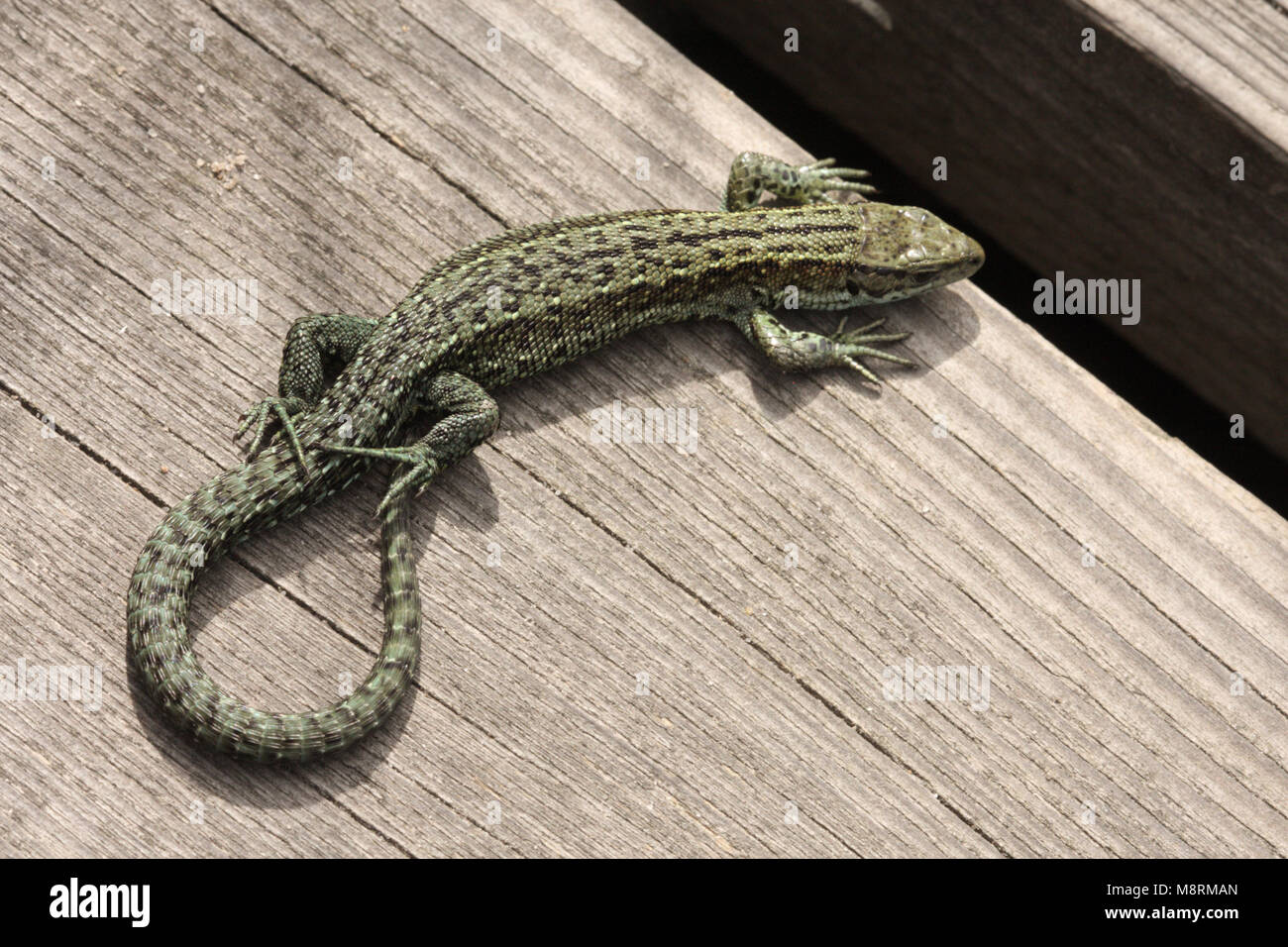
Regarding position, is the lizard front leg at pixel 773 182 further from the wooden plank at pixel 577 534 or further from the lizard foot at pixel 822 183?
the wooden plank at pixel 577 534

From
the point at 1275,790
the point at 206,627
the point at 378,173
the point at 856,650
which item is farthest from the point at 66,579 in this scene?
the point at 1275,790

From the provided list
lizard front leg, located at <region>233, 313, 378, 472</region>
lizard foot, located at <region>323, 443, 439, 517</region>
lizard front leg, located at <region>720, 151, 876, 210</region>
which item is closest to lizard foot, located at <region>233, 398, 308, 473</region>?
lizard front leg, located at <region>233, 313, 378, 472</region>

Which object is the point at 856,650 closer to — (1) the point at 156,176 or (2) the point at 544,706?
(2) the point at 544,706

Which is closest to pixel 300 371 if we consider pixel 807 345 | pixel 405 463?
pixel 405 463

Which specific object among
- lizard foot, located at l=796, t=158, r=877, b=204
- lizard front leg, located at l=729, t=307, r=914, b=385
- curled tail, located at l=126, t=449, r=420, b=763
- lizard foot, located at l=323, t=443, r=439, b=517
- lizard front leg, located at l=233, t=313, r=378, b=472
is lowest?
curled tail, located at l=126, t=449, r=420, b=763

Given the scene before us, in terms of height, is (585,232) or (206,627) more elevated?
(585,232)

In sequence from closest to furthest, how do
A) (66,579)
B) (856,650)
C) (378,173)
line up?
1. (66,579)
2. (856,650)
3. (378,173)

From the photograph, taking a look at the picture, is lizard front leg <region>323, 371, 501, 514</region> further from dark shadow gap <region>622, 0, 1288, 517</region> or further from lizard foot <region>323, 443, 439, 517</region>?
dark shadow gap <region>622, 0, 1288, 517</region>
